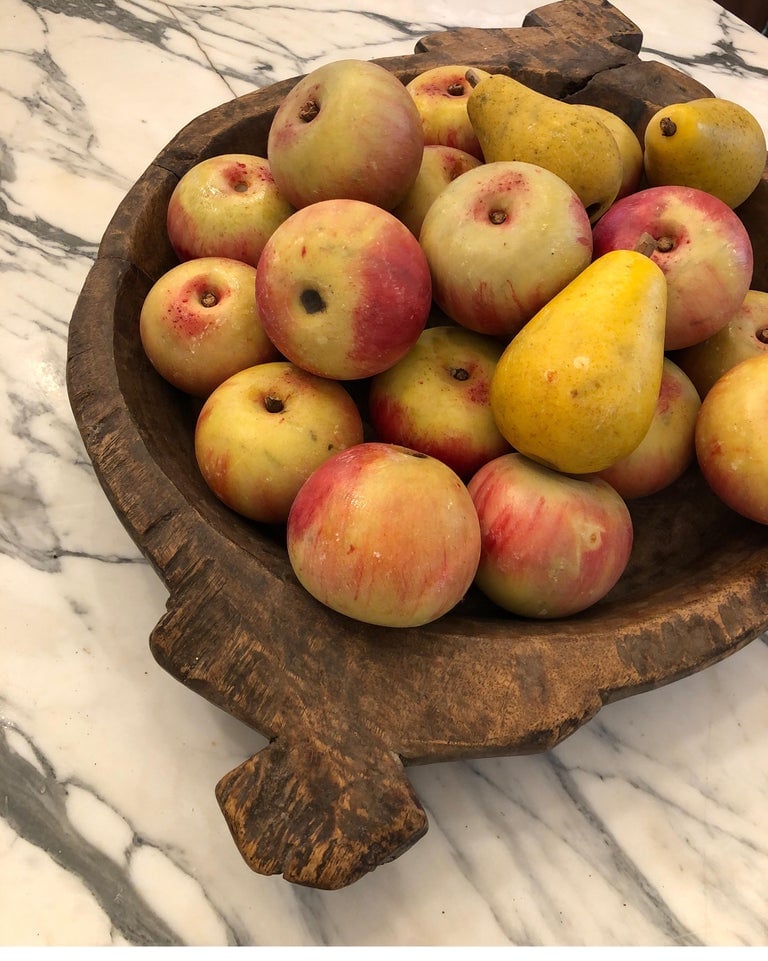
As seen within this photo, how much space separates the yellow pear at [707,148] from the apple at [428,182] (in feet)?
0.57

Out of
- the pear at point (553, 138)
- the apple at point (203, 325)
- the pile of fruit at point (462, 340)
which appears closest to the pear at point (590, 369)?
the pile of fruit at point (462, 340)

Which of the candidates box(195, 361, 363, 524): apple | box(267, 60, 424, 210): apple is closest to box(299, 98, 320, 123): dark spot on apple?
box(267, 60, 424, 210): apple

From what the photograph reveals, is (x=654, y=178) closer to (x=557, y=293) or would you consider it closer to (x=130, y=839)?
(x=557, y=293)

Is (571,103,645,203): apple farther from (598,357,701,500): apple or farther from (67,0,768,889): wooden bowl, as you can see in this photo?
(67,0,768,889): wooden bowl

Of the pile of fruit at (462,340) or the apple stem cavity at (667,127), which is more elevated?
the apple stem cavity at (667,127)

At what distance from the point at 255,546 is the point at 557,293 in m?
0.30

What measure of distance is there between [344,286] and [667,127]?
1.15 feet

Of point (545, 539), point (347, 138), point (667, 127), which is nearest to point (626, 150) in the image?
point (667, 127)

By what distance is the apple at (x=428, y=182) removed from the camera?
27.5 inches

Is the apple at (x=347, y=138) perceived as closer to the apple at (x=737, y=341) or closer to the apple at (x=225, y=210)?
the apple at (x=225, y=210)

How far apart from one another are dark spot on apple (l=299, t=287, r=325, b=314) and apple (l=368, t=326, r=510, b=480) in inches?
3.5

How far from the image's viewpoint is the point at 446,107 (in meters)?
0.76

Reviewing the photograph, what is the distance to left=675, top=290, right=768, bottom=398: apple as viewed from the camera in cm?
68

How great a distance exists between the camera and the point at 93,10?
1238 mm
